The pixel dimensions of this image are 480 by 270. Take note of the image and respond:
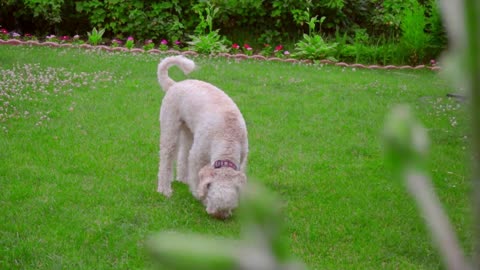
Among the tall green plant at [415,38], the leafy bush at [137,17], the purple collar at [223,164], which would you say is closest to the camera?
the purple collar at [223,164]

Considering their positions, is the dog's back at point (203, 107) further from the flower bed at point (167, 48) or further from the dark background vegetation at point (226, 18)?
the dark background vegetation at point (226, 18)

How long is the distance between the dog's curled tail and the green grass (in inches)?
36.1

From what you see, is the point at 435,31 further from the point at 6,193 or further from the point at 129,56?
the point at 6,193

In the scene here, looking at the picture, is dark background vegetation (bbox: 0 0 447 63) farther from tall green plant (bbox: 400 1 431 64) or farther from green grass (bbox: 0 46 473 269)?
green grass (bbox: 0 46 473 269)

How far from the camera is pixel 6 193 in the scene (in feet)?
17.4

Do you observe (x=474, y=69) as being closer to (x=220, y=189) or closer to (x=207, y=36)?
(x=220, y=189)

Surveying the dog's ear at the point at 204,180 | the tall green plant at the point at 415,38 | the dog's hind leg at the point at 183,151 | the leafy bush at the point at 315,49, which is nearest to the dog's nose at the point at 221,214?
the dog's ear at the point at 204,180

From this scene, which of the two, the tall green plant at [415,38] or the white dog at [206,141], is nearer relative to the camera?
the white dog at [206,141]

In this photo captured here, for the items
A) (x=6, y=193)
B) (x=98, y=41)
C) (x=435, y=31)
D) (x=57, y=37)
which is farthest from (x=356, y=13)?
(x=6, y=193)

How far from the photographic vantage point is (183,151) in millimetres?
6113

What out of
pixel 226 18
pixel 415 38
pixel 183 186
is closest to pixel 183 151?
pixel 183 186

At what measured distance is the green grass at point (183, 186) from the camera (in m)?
4.60

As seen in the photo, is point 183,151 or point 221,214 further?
point 183,151

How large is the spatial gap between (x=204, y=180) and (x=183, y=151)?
1.24 meters
